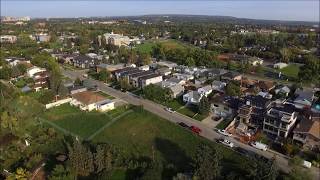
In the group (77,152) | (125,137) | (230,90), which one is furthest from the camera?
(230,90)

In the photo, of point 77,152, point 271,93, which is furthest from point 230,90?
point 77,152

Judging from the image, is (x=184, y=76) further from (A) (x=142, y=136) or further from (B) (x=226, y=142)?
(B) (x=226, y=142)

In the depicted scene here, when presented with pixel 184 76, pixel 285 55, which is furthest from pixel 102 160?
pixel 285 55

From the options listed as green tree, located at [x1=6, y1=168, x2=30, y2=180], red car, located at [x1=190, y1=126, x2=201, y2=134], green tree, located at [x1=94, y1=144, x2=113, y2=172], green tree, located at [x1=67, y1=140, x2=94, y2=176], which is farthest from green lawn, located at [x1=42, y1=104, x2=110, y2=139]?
red car, located at [x1=190, y1=126, x2=201, y2=134]

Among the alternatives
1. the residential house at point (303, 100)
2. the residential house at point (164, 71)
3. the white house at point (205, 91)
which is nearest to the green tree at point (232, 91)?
the white house at point (205, 91)

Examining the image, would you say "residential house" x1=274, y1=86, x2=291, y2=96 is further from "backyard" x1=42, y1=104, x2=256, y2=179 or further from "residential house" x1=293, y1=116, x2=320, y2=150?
"backyard" x1=42, y1=104, x2=256, y2=179

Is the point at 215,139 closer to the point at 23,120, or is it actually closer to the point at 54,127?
the point at 54,127

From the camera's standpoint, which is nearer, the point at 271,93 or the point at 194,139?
the point at 194,139

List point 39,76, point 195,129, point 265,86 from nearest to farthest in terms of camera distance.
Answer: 1. point 195,129
2. point 265,86
3. point 39,76
